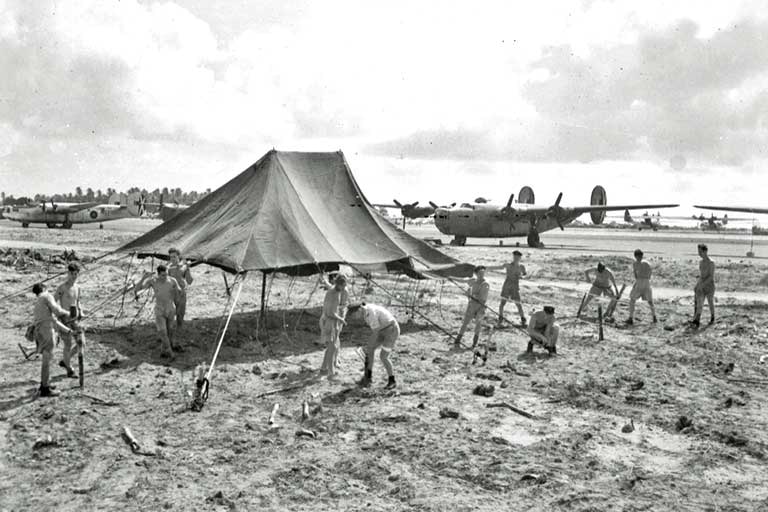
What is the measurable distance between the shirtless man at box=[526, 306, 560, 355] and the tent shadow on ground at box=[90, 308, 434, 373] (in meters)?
2.61

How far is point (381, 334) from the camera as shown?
918cm

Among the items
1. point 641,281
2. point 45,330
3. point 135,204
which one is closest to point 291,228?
point 45,330

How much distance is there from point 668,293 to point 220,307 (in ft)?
44.7

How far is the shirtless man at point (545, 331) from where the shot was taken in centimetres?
1159

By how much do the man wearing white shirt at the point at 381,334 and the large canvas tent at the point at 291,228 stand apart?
2.58 meters

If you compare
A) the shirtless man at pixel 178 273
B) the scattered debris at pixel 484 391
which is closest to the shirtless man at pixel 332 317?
the scattered debris at pixel 484 391

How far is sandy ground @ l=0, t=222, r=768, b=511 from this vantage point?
582cm

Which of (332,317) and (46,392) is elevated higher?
(332,317)

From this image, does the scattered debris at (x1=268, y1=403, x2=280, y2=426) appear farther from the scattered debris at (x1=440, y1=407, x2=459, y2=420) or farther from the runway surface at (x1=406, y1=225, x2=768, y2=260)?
the runway surface at (x1=406, y1=225, x2=768, y2=260)

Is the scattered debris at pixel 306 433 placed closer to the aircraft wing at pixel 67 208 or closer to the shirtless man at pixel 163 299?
the shirtless man at pixel 163 299

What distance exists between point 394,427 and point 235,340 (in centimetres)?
536

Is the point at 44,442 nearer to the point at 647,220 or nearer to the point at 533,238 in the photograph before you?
the point at 533,238

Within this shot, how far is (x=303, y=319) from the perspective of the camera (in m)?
14.3

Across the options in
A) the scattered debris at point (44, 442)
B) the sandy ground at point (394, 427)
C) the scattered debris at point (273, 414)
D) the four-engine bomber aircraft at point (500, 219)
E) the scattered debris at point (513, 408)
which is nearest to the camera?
the sandy ground at point (394, 427)
